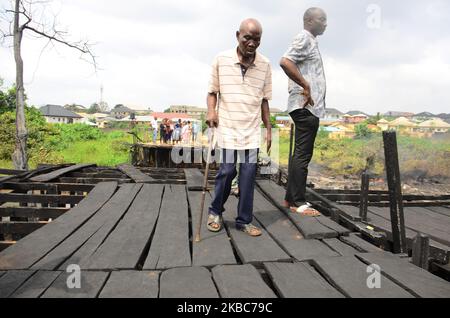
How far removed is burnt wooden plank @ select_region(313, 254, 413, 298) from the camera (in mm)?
1897

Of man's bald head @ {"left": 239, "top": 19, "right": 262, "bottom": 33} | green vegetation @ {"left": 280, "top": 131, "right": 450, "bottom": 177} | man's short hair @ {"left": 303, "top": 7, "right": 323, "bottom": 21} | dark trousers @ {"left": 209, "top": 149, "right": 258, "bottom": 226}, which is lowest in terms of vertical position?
green vegetation @ {"left": 280, "top": 131, "right": 450, "bottom": 177}

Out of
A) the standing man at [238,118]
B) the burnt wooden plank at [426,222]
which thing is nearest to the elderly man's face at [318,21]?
the standing man at [238,118]

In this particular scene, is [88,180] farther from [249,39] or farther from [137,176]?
[249,39]

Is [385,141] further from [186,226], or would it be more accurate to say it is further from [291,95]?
[186,226]

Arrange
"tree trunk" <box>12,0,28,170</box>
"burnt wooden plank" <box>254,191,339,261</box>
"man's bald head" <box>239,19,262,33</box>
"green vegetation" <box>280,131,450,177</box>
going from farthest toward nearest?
"green vegetation" <box>280,131,450,177</box> → "tree trunk" <box>12,0,28,170</box> → "man's bald head" <box>239,19,262,33</box> → "burnt wooden plank" <box>254,191,339,261</box>

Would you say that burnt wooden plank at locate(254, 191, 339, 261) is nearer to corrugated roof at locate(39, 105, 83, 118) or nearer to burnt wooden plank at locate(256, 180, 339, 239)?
burnt wooden plank at locate(256, 180, 339, 239)

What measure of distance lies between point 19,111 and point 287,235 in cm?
1382

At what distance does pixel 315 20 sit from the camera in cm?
344

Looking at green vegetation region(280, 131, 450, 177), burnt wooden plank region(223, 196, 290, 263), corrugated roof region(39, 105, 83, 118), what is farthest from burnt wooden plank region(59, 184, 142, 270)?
corrugated roof region(39, 105, 83, 118)

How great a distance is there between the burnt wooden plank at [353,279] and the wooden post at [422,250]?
0.42 m

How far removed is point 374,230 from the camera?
328 centimetres

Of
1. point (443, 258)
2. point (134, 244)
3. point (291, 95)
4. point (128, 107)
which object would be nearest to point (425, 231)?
point (443, 258)

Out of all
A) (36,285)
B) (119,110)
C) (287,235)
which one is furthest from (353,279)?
(119,110)
